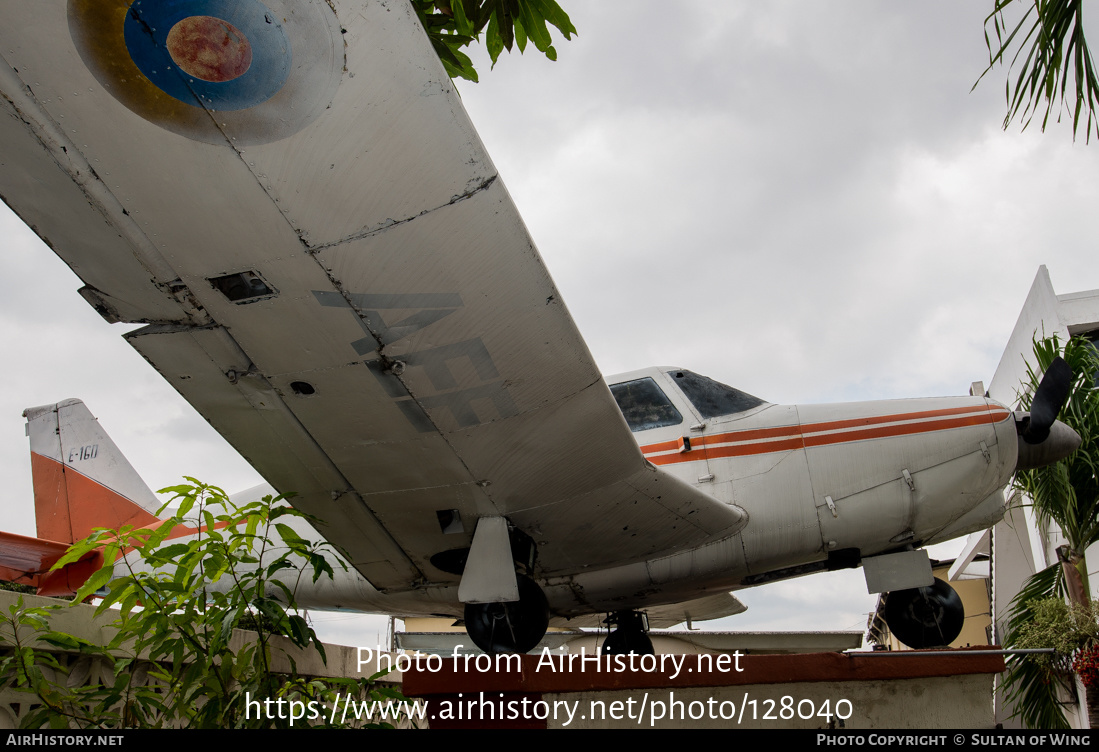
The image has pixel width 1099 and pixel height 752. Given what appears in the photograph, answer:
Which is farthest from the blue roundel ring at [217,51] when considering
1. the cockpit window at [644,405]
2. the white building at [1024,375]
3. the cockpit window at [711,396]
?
the white building at [1024,375]

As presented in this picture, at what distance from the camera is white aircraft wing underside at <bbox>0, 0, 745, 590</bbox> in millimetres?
2559

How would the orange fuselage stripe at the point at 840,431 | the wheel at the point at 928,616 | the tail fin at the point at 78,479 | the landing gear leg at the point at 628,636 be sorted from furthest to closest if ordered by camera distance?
→ the tail fin at the point at 78,479 → the landing gear leg at the point at 628,636 → the orange fuselage stripe at the point at 840,431 → the wheel at the point at 928,616

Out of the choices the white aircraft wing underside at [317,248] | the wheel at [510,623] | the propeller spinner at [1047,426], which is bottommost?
the wheel at [510,623]

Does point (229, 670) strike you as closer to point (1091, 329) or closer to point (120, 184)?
point (120, 184)

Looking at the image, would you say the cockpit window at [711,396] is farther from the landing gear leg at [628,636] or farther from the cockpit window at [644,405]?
the landing gear leg at [628,636]

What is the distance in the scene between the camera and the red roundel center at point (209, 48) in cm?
242

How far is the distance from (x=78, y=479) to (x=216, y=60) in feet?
27.2

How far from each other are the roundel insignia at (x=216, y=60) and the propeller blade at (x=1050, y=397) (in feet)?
19.2

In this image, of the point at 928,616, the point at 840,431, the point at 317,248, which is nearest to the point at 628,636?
the point at 928,616

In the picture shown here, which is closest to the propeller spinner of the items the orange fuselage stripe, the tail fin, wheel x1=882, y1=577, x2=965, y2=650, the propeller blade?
the propeller blade

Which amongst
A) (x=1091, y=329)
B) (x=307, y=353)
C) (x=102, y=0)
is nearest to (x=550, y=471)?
(x=307, y=353)

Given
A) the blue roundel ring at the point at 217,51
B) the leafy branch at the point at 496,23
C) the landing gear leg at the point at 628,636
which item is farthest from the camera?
the landing gear leg at the point at 628,636
